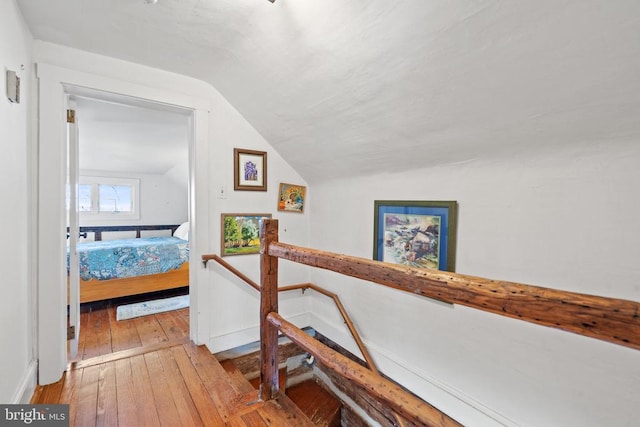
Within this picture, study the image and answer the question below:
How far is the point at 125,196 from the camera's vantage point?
5160mm

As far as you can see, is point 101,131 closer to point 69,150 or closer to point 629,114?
point 69,150

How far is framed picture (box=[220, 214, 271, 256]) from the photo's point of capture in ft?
7.72

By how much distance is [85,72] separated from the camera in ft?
5.84

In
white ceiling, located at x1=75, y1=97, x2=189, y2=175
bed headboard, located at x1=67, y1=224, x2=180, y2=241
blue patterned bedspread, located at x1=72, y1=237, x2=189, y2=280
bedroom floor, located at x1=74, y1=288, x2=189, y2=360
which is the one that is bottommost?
bedroom floor, located at x1=74, y1=288, x2=189, y2=360

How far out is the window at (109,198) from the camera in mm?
4785

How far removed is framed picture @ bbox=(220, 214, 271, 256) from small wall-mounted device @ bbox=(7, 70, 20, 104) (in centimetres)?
136

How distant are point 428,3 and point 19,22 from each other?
6.74 feet

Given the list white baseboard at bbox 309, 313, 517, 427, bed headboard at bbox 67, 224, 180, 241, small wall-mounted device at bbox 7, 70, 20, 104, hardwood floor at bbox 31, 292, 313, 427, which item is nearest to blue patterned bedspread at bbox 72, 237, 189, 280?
hardwood floor at bbox 31, 292, 313, 427

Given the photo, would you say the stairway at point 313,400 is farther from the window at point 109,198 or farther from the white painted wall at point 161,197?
the window at point 109,198

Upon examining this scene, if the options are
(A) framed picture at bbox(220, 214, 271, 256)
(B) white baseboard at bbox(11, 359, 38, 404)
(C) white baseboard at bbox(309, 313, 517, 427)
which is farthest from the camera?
(A) framed picture at bbox(220, 214, 271, 256)

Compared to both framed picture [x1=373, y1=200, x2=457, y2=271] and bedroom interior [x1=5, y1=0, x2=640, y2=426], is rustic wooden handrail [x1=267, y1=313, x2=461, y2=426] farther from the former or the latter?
framed picture [x1=373, y1=200, x2=457, y2=271]

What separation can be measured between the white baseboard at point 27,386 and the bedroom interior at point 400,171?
2 centimetres

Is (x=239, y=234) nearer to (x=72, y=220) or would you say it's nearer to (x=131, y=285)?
(x=72, y=220)

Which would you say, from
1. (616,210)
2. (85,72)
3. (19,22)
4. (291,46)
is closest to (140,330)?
(85,72)
